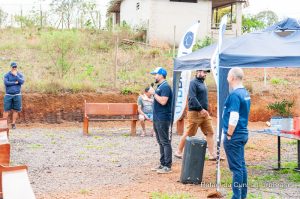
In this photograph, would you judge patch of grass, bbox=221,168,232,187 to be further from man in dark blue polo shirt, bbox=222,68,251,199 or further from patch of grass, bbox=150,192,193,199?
man in dark blue polo shirt, bbox=222,68,251,199

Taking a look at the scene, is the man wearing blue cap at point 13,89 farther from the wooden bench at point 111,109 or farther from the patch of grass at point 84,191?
the patch of grass at point 84,191

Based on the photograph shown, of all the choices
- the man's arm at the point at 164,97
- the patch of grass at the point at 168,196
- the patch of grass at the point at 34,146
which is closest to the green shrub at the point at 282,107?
the patch of grass at the point at 34,146

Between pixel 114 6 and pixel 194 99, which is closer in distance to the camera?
pixel 194 99

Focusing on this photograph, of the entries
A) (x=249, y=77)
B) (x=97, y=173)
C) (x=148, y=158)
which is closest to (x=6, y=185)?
(x=97, y=173)

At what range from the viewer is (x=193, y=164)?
29.1ft

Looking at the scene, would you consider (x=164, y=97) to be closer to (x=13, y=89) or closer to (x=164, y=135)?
(x=164, y=135)

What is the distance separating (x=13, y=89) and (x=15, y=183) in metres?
10.2

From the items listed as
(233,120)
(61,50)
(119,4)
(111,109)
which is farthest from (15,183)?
(119,4)

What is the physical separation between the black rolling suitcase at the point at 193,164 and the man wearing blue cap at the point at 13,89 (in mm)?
8041

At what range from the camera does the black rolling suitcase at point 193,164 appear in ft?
29.1

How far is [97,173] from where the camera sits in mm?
9773

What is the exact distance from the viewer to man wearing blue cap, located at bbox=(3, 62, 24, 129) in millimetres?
15508

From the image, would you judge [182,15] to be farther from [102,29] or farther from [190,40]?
[190,40]

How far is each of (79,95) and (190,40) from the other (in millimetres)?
8725
